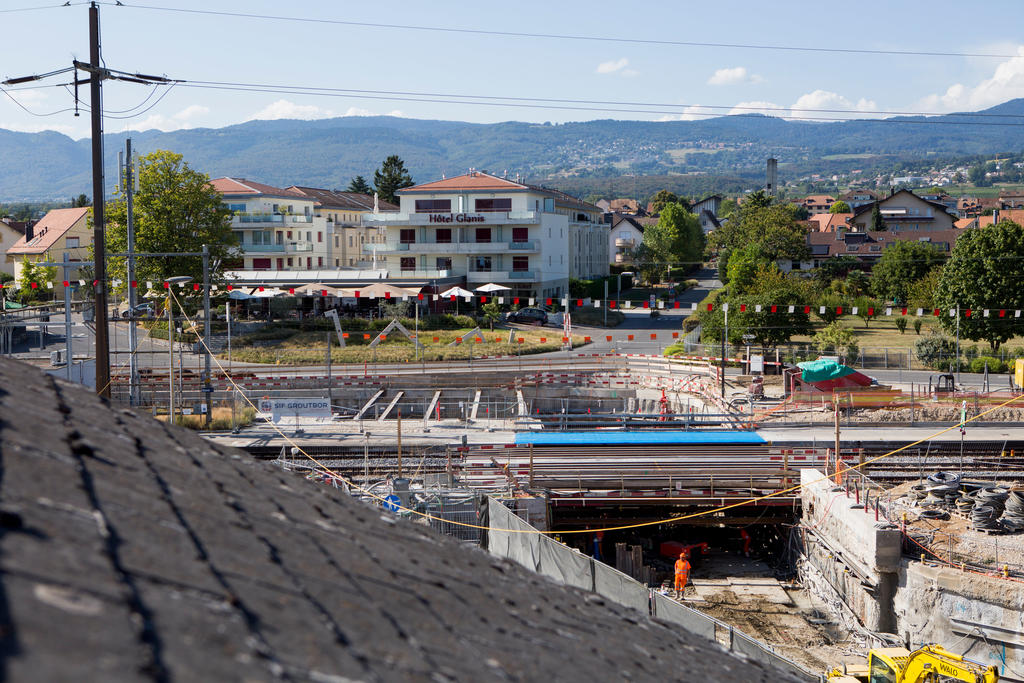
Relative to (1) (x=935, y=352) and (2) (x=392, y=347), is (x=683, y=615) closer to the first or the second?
(1) (x=935, y=352)

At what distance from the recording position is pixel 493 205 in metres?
68.9

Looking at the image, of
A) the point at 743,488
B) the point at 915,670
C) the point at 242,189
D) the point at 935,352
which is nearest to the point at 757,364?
the point at 935,352

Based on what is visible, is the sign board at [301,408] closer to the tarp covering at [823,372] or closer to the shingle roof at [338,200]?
the tarp covering at [823,372]

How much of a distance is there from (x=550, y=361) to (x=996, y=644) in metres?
28.8

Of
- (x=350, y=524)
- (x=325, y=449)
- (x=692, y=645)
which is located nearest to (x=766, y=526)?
(x=325, y=449)

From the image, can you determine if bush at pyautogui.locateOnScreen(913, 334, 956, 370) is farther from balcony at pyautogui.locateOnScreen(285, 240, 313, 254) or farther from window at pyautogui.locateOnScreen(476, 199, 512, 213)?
balcony at pyautogui.locateOnScreen(285, 240, 313, 254)

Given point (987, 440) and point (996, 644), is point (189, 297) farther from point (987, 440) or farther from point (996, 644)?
point (996, 644)

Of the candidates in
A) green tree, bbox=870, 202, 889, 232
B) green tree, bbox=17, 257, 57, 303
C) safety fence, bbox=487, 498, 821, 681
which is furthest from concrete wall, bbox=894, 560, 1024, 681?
green tree, bbox=870, 202, 889, 232

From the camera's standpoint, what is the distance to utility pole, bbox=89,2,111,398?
2308 centimetres

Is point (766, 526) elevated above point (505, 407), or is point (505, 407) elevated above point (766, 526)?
point (505, 407)

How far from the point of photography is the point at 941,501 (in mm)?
23375

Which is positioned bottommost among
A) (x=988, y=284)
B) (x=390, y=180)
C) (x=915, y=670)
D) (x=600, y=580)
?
(x=915, y=670)

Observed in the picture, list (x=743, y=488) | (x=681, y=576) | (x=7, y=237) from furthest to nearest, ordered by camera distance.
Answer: (x=7, y=237) < (x=743, y=488) < (x=681, y=576)

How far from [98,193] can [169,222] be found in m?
30.6
